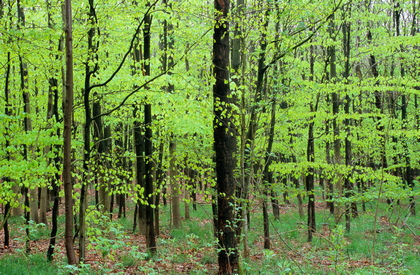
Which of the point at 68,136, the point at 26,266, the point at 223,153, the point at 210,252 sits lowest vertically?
the point at 210,252

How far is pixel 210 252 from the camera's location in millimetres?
10930

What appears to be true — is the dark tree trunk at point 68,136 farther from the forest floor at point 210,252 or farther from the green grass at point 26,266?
the green grass at point 26,266

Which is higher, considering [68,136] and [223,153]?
[68,136]

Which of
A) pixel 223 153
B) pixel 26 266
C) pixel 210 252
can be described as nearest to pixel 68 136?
pixel 223 153

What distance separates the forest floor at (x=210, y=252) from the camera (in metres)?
6.04

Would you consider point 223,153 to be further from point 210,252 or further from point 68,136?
point 210,252

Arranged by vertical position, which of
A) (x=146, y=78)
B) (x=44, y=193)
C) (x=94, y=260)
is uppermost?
(x=146, y=78)

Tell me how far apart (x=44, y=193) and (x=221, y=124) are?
10329mm

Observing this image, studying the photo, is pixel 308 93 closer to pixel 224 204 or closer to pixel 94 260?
pixel 224 204

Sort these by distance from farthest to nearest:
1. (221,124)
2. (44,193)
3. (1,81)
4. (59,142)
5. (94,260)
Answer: (44,193)
(1,81)
(94,260)
(221,124)
(59,142)

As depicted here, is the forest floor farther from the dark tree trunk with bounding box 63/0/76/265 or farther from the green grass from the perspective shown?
the dark tree trunk with bounding box 63/0/76/265

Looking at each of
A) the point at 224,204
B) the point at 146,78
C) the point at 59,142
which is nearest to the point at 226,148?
the point at 224,204

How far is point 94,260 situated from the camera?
10008mm

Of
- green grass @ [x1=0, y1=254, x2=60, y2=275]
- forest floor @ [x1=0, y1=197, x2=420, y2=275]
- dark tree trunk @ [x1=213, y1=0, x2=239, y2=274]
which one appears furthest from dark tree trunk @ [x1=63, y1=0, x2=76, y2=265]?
dark tree trunk @ [x1=213, y1=0, x2=239, y2=274]
